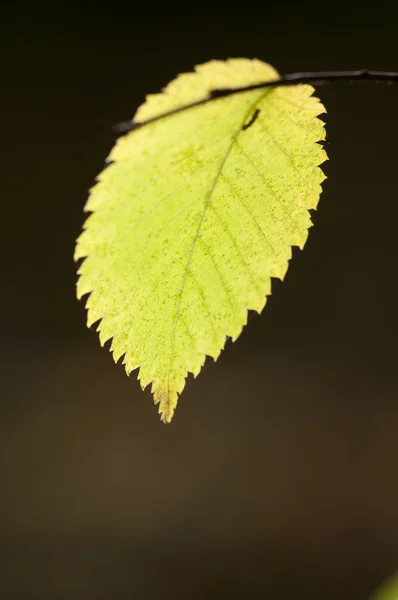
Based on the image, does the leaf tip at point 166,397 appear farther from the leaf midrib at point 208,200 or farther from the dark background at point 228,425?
the dark background at point 228,425

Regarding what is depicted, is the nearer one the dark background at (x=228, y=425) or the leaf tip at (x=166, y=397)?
the leaf tip at (x=166, y=397)

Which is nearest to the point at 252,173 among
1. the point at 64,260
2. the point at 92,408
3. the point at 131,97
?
the point at 92,408

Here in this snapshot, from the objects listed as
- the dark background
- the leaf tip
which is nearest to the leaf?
the leaf tip

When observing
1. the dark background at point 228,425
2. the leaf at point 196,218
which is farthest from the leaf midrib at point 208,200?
the dark background at point 228,425

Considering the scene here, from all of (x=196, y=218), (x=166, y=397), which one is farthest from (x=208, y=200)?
(x=166, y=397)

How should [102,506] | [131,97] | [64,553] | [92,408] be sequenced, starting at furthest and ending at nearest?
[131,97] → [92,408] → [102,506] → [64,553]

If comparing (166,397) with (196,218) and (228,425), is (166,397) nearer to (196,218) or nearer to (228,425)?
(196,218)

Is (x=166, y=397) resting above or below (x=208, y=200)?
below

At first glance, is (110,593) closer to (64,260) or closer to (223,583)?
(223,583)
